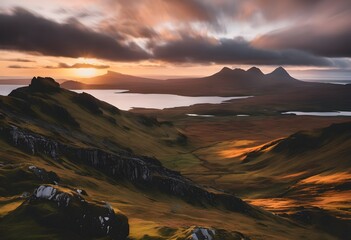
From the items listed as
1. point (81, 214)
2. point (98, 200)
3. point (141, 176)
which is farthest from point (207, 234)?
point (141, 176)

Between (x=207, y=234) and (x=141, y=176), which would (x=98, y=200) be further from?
(x=141, y=176)

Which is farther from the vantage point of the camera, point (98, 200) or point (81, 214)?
point (98, 200)

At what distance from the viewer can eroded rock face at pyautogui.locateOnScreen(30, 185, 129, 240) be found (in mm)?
43844

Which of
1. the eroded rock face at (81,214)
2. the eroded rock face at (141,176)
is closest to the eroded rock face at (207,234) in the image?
the eroded rock face at (81,214)

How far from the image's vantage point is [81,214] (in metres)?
44.0

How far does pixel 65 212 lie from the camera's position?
4434 cm

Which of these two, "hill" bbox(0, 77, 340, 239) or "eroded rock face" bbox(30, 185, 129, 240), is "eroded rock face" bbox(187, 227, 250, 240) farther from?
"eroded rock face" bbox(30, 185, 129, 240)

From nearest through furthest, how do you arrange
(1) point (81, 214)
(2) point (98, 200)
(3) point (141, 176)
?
1. (1) point (81, 214)
2. (2) point (98, 200)
3. (3) point (141, 176)

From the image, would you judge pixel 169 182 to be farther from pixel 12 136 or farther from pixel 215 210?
pixel 12 136

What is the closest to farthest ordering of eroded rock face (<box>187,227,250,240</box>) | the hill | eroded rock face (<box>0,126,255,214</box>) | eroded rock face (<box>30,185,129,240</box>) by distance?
eroded rock face (<box>30,185,129,240</box>), the hill, eroded rock face (<box>187,227,250,240</box>), eroded rock face (<box>0,126,255,214</box>)

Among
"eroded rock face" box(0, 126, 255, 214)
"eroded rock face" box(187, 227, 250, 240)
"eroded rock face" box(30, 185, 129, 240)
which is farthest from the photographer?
"eroded rock face" box(0, 126, 255, 214)

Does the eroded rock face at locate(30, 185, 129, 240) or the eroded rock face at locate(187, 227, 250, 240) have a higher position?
the eroded rock face at locate(30, 185, 129, 240)

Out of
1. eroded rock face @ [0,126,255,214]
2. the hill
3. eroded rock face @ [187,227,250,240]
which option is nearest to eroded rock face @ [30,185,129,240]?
the hill

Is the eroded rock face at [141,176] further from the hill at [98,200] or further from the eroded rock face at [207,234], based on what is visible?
the eroded rock face at [207,234]
